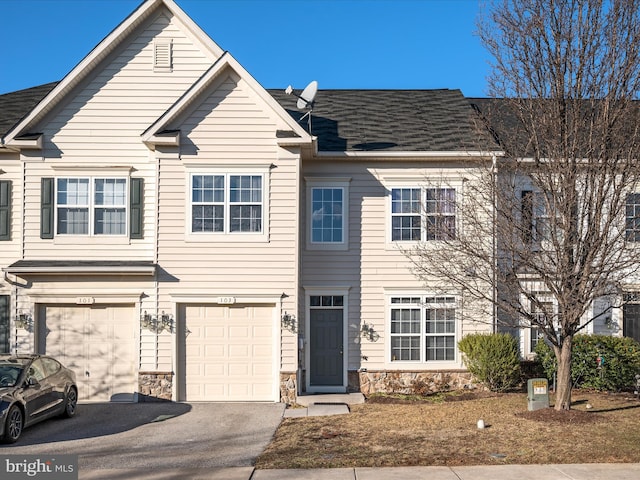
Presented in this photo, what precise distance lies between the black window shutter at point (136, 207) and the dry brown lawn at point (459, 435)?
19.1 ft

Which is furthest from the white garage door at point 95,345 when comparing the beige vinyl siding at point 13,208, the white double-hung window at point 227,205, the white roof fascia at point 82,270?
the white double-hung window at point 227,205

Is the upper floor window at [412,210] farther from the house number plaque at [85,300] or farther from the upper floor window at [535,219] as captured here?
the house number plaque at [85,300]

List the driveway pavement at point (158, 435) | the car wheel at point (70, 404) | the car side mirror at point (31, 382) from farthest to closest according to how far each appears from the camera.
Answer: the car wheel at point (70, 404)
the car side mirror at point (31, 382)
the driveway pavement at point (158, 435)

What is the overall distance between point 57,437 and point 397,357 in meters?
8.13

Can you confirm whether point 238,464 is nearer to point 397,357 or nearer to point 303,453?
point 303,453

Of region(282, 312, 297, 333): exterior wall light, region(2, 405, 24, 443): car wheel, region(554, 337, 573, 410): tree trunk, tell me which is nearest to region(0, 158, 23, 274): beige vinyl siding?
region(2, 405, 24, 443): car wheel

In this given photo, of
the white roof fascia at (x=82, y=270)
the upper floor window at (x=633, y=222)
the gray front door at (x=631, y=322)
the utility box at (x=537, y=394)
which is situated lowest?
the utility box at (x=537, y=394)

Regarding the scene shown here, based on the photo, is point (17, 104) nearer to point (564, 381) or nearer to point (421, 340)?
point (421, 340)

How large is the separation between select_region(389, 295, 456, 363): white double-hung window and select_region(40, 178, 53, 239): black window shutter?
829 centimetres

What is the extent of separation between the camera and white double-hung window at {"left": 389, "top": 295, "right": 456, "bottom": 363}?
16.7 m

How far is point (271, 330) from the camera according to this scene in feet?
51.3

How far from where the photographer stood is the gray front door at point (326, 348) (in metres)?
16.7

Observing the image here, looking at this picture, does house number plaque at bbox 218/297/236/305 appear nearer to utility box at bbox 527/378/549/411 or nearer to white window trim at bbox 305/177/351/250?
white window trim at bbox 305/177/351/250

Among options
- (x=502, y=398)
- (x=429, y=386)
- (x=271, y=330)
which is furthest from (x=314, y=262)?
(x=502, y=398)
